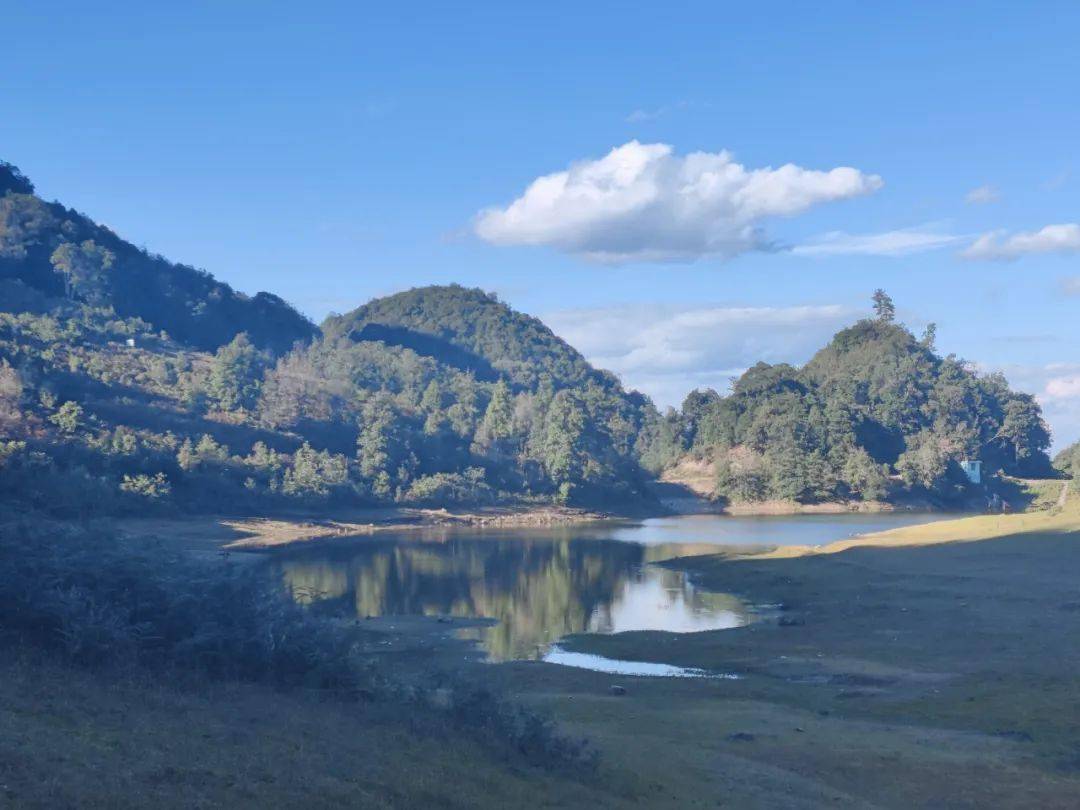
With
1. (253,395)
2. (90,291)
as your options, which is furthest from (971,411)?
(90,291)

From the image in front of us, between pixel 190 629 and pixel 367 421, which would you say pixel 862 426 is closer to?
pixel 367 421

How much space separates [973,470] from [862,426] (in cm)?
1610

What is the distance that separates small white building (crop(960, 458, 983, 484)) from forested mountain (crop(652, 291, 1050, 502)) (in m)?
1.20

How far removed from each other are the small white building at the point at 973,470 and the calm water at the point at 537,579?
3951 cm

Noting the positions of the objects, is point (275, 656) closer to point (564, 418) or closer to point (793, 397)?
point (564, 418)

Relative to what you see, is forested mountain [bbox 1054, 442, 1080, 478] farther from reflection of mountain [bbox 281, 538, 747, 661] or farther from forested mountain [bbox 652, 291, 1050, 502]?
reflection of mountain [bbox 281, 538, 747, 661]

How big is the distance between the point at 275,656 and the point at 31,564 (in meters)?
4.64

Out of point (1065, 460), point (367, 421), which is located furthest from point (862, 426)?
point (367, 421)

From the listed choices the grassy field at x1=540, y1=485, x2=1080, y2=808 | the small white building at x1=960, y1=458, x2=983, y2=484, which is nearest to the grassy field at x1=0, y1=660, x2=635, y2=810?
the grassy field at x1=540, y1=485, x2=1080, y2=808

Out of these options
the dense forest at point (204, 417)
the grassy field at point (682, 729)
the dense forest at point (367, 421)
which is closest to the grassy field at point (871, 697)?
the grassy field at point (682, 729)

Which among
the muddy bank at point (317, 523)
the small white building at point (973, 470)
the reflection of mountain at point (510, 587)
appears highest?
the small white building at point (973, 470)

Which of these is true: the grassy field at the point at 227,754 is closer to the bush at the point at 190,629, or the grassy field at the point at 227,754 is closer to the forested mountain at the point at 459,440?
the bush at the point at 190,629

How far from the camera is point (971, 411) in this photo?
6649 inches

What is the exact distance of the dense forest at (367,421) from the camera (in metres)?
102
